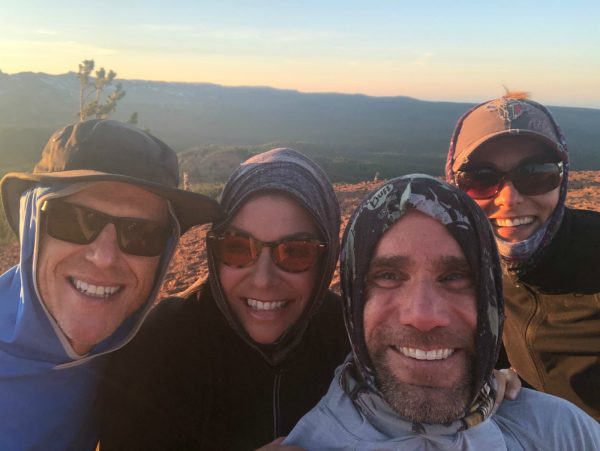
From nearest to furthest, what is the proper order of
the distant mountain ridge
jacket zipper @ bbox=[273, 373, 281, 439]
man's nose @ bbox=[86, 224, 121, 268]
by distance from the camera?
man's nose @ bbox=[86, 224, 121, 268], jacket zipper @ bbox=[273, 373, 281, 439], the distant mountain ridge

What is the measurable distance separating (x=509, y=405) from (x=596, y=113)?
4878 inches

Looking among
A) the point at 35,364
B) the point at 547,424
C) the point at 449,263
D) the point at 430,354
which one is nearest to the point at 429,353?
the point at 430,354

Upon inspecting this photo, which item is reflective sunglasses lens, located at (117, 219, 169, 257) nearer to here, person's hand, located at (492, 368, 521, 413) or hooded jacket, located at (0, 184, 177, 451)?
hooded jacket, located at (0, 184, 177, 451)

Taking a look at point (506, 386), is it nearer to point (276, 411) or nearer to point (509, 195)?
point (276, 411)

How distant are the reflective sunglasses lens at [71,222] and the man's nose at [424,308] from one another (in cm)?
127

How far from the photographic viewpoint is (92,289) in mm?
2025

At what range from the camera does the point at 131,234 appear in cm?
205

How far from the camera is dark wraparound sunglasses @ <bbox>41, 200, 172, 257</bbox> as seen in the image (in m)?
1.95

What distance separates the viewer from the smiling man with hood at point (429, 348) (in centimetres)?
166

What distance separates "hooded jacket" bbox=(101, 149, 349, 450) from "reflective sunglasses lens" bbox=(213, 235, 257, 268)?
82 mm

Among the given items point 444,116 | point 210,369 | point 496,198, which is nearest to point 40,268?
point 210,369

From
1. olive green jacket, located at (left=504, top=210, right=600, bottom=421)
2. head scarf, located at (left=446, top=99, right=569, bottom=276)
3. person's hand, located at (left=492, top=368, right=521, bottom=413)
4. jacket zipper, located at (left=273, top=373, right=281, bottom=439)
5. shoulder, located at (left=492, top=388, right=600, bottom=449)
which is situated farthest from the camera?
head scarf, located at (left=446, top=99, right=569, bottom=276)

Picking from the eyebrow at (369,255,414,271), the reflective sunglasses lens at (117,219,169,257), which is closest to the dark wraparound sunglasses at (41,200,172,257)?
the reflective sunglasses lens at (117,219,169,257)

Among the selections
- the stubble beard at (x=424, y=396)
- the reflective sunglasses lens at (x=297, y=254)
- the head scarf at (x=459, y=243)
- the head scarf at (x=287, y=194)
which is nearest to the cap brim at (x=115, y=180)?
the head scarf at (x=287, y=194)
